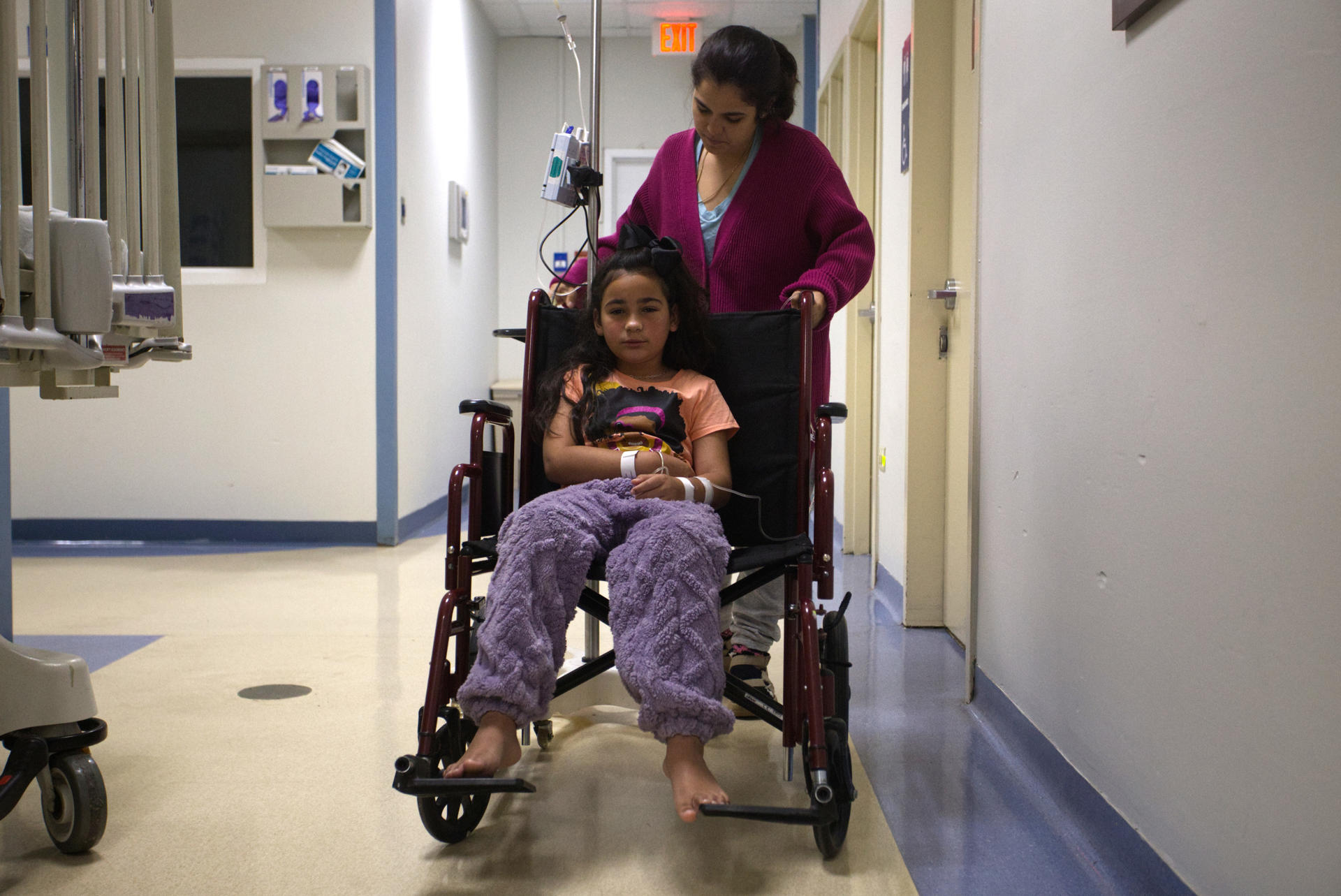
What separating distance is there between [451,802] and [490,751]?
0.20m

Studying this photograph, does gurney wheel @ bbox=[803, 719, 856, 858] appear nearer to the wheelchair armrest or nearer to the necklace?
the wheelchair armrest

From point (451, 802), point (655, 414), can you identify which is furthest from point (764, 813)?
point (655, 414)

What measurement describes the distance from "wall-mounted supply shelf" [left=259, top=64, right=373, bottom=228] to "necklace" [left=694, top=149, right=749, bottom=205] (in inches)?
91.2

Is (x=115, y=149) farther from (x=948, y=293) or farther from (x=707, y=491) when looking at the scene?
(x=948, y=293)

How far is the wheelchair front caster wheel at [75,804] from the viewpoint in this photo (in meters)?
1.41

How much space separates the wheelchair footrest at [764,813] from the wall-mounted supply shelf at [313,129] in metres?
3.25

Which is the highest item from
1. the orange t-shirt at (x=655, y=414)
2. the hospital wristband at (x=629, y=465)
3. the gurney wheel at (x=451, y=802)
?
the orange t-shirt at (x=655, y=414)

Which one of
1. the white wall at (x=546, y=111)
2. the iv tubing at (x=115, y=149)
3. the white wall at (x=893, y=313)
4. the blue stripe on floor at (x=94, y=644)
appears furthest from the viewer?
the white wall at (x=546, y=111)

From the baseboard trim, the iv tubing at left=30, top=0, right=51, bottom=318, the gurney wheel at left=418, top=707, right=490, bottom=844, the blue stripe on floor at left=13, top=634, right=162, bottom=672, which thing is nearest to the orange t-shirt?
the gurney wheel at left=418, top=707, right=490, bottom=844

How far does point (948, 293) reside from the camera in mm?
2678

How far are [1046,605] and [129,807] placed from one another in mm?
1468

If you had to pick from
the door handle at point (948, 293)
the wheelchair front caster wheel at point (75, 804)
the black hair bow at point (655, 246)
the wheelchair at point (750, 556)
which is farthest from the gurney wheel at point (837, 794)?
the door handle at point (948, 293)

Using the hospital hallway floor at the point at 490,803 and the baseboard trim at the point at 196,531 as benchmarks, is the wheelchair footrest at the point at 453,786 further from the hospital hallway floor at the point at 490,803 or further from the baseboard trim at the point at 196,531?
the baseboard trim at the point at 196,531

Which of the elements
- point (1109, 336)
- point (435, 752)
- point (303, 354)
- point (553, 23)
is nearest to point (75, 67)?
point (435, 752)
